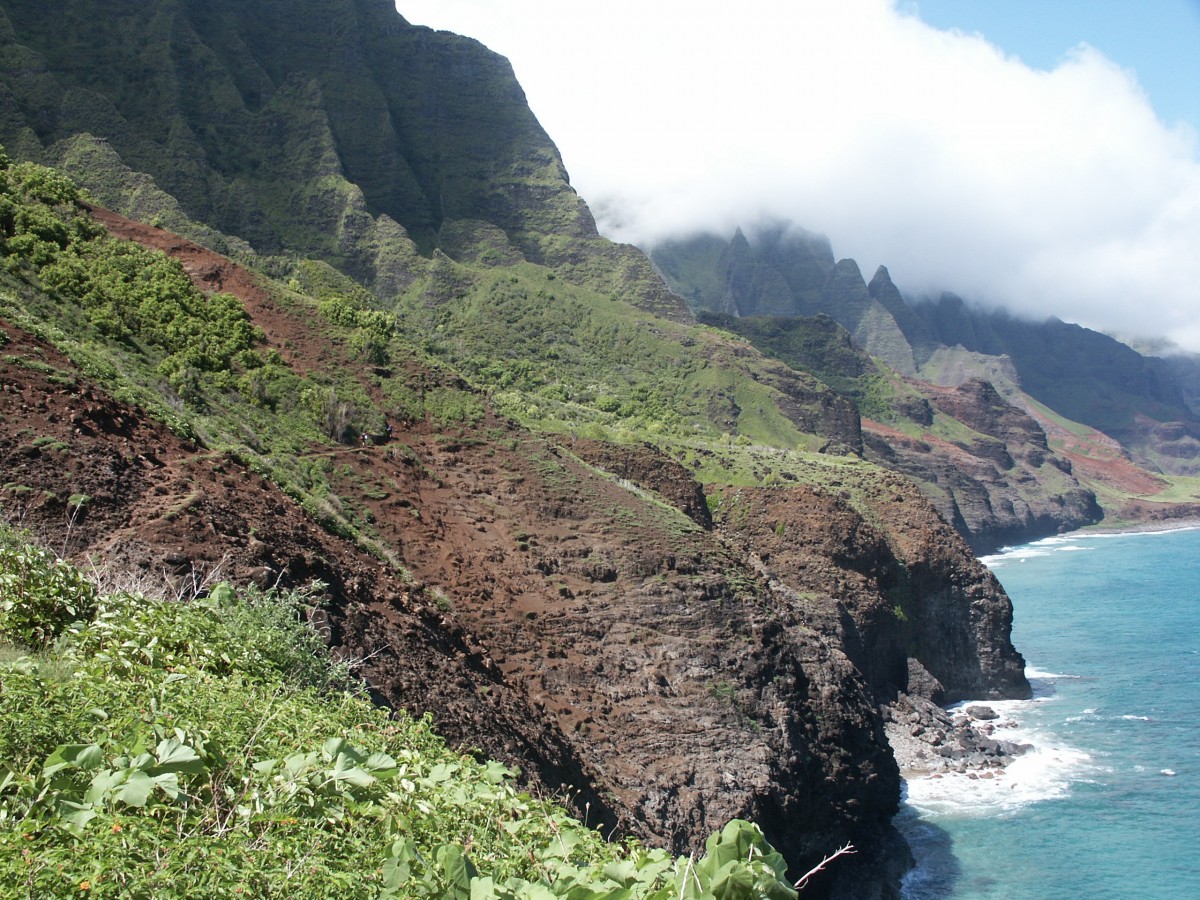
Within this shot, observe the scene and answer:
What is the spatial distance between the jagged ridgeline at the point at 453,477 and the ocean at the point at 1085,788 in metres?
3.38

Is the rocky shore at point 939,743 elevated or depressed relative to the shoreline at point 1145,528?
depressed

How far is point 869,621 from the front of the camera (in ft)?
155

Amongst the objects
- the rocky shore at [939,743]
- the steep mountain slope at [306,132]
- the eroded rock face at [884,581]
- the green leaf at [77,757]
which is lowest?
the rocky shore at [939,743]

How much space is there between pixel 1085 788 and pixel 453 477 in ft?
91.6

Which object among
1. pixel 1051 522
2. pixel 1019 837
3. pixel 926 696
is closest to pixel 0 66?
pixel 926 696

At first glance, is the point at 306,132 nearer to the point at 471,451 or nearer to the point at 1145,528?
the point at 471,451

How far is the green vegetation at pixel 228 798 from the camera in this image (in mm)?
5316

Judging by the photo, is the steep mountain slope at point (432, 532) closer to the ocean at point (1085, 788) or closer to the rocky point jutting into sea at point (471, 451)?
the rocky point jutting into sea at point (471, 451)

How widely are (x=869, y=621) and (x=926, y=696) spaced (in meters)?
6.72

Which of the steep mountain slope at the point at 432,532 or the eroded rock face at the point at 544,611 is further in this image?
the steep mountain slope at the point at 432,532

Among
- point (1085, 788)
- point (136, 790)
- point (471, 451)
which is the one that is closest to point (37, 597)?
point (136, 790)

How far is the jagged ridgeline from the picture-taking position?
1727 cm

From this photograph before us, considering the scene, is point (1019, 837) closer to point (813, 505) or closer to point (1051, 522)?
point (813, 505)

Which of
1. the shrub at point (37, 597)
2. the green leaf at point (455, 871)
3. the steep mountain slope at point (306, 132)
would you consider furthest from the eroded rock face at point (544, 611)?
the steep mountain slope at point (306, 132)
